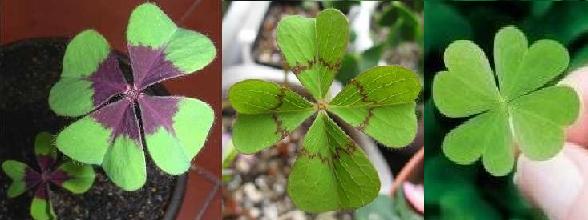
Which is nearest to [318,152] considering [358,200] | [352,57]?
[358,200]

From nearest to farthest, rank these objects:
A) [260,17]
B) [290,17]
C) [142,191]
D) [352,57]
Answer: [290,17] → [142,191] → [352,57] → [260,17]

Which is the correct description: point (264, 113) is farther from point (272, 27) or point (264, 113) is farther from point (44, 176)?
point (272, 27)

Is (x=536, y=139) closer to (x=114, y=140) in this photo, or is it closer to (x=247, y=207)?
(x=114, y=140)

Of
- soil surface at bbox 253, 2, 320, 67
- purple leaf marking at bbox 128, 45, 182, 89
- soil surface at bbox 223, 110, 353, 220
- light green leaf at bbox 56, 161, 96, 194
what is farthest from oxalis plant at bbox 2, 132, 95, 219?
soil surface at bbox 253, 2, 320, 67

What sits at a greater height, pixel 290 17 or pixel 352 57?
pixel 290 17

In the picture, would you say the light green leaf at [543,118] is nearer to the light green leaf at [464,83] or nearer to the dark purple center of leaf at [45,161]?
the light green leaf at [464,83]

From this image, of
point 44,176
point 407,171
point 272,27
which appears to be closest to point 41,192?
point 44,176

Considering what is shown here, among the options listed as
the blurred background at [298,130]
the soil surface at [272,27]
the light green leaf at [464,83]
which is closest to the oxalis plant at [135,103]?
the light green leaf at [464,83]
